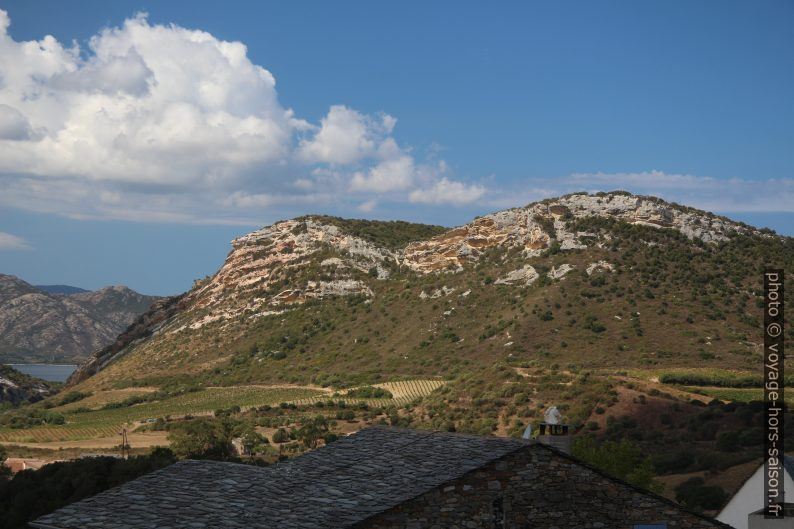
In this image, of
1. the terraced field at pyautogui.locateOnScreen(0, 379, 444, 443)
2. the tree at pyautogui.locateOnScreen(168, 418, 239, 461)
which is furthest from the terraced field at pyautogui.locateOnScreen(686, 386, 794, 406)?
the tree at pyautogui.locateOnScreen(168, 418, 239, 461)

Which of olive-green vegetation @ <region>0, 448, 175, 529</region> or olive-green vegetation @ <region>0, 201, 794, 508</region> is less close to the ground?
olive-green vegetation @ <region>0, 201, 794, 508</region>

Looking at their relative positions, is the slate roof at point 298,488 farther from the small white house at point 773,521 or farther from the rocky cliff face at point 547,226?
the rocky cliff face at point 547,226

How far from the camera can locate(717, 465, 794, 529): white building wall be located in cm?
1738

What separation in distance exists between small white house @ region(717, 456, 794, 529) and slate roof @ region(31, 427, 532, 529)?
6960 mm

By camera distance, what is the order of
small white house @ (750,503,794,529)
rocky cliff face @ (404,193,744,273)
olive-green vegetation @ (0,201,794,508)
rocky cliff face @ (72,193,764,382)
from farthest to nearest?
rocky cliff face @ (72,193,764,382), rocky cliff face @ (404,193,744,273), olive-green vegetation @ (0,201,794,508), small white house @ (750,503,794,529)

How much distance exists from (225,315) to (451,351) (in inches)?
1792

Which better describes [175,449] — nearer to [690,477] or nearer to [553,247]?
[690,477]

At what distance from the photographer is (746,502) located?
1766 cm

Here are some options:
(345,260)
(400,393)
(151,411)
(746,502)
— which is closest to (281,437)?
(400,393)

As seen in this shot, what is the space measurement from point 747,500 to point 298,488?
9.84 m

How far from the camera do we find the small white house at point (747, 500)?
17.3m

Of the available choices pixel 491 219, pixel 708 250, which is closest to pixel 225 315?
pixel 491 219

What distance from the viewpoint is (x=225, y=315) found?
118 metres

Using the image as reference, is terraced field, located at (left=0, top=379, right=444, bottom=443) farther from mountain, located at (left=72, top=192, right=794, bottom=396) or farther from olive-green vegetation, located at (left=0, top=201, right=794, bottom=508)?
mountain, located at (left=72, top=192, right=794, bottom=396)
